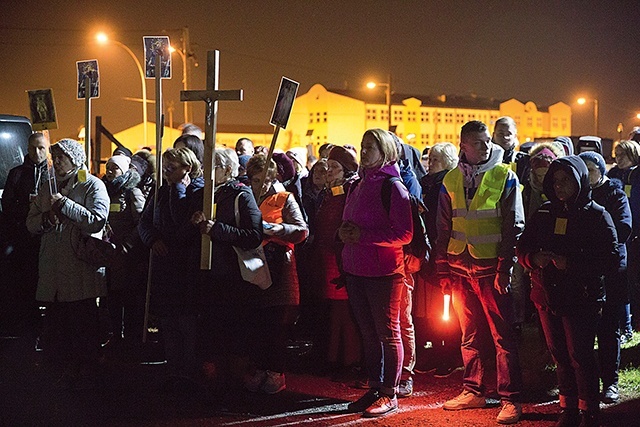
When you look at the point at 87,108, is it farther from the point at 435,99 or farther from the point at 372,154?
the point at 435,99

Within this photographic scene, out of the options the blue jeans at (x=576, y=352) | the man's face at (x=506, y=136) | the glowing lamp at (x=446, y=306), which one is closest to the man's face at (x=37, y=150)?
the glowing lamp at (x=446, y=306)

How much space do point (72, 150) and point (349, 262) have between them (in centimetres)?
292

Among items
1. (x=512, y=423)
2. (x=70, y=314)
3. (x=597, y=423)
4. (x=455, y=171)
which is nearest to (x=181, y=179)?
(x=70, y=314)

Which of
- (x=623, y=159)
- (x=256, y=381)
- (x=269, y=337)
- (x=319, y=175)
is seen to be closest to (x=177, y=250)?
(x=269, y=337)

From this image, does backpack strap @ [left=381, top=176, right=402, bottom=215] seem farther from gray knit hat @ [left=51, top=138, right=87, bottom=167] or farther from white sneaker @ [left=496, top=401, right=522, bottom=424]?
gray knit hat @ [left=51, top=138, right=87, bottom=167]

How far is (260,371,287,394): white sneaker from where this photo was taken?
721cm

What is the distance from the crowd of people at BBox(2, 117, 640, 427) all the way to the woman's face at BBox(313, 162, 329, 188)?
0.02m

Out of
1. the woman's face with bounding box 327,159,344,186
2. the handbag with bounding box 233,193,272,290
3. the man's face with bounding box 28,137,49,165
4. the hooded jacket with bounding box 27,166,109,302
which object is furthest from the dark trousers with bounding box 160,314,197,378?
the man's face with bounding box 28,137,49,165

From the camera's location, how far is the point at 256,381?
23.9ft

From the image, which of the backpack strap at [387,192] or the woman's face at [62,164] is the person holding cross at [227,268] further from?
the woman's face at [62,164]

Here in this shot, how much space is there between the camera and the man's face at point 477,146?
636 cm

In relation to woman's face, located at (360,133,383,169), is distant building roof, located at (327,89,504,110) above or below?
above

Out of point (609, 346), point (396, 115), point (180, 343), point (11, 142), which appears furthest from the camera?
point (396, 115)

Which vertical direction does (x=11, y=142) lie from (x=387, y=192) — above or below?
above
